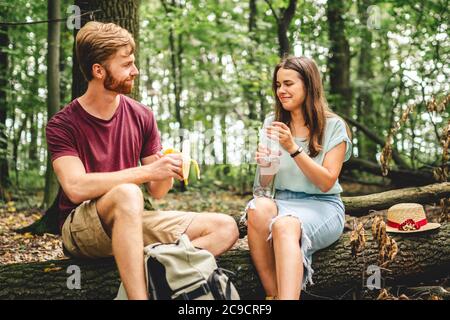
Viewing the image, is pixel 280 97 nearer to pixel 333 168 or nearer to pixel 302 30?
pixel 333 168

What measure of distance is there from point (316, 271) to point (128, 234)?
4.14 feet

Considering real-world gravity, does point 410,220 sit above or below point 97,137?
below

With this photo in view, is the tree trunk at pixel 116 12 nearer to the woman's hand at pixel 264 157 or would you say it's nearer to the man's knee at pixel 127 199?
the woman's hand at pixel 264 157

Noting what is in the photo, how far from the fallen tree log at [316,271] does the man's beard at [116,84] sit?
1.04 m

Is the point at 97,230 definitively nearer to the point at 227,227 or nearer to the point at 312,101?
the point at 227,227

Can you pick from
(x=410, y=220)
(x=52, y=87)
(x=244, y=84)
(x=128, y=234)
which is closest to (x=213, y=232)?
(x=128, y=234)

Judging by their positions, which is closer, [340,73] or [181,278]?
[181,278]

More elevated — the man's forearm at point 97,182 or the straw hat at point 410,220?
the man's forearm at point 97,182

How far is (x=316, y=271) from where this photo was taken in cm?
309

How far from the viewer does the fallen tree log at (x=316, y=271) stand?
288 centimetres

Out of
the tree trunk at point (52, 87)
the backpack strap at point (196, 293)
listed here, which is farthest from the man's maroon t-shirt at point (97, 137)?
the tree trunk at point (52, 87)

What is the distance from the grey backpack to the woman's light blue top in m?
0.95
